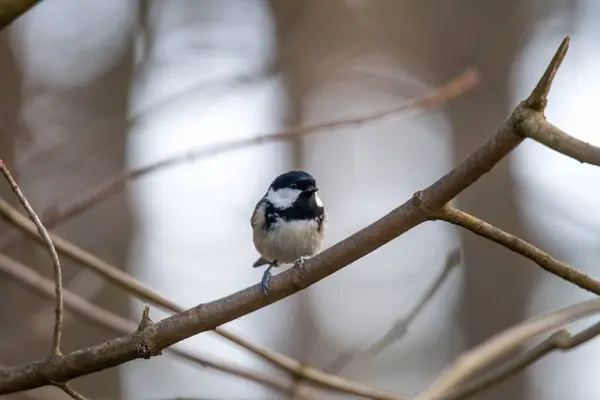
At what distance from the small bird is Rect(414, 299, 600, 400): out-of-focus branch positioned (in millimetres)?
611

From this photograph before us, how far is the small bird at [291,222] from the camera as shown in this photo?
8.56 ft

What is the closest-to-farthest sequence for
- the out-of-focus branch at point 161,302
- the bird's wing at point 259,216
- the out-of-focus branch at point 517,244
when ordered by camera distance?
the out-of-focus branch at point 517,244, the out-of-focus branch at point 161,302, the bird's wing at point 259,216

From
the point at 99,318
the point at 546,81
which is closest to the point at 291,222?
the point at 99,318

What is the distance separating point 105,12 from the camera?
4789mm

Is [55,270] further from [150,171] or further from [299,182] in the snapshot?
[299,182]

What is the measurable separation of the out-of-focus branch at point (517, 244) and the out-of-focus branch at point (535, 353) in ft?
0.68

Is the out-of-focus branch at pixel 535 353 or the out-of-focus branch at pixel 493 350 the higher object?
the out-of-focus branch at pixel 493 350

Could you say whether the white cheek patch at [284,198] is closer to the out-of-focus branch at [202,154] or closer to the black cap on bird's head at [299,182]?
the black cap on bird's head at [299,182]

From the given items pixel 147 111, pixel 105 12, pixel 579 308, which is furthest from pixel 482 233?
→ pixel 105 12

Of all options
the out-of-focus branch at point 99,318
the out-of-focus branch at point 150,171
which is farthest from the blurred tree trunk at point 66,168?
the out-of-focus branch at point 150,171

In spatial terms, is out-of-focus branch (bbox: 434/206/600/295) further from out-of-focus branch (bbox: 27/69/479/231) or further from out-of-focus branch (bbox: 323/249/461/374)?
out-of-focus branch (bbox: 27/69/479/231)

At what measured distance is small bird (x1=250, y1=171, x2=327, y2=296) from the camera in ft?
8.56

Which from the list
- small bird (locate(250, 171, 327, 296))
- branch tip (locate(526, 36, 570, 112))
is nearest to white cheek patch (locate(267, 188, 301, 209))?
small bird (locate(250, 171, 327, 296))

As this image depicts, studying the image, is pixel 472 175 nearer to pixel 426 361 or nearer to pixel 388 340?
pixel 388 340
